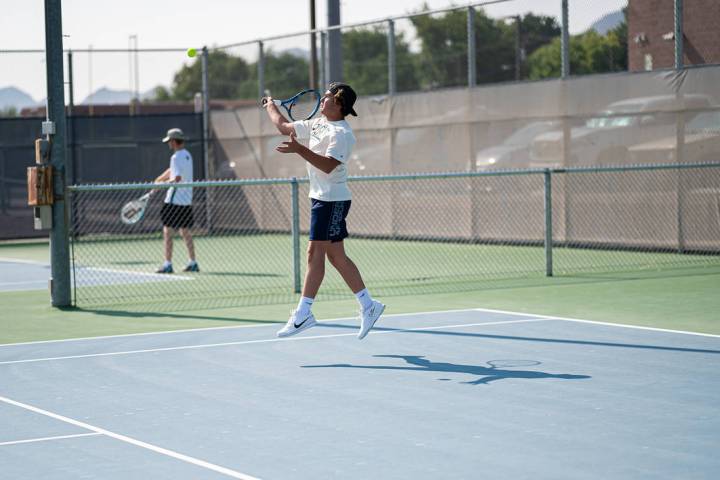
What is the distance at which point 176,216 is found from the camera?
16.0m

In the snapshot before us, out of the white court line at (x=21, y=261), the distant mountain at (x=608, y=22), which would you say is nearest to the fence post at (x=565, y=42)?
the distant mountain at (x=608, y=22)

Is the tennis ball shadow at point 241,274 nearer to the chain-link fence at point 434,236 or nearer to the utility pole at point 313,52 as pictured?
the chain-link fence at point 434,236

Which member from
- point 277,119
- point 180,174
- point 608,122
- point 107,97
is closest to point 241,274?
point 180,174

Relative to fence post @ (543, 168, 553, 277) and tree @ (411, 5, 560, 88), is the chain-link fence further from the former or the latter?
tree @ (411, 5, 560, 88)

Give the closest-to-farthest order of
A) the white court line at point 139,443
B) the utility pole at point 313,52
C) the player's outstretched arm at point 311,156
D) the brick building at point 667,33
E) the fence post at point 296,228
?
the white court line at point 139,443 < the player's outstretched arm at point 311,156 < the fence post at point 296,228 < the brick building at point 667,33 < the utility pole at point 313,52

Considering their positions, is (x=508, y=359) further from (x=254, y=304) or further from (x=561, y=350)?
(x=254, y=304)

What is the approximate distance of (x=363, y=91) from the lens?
2047 inches

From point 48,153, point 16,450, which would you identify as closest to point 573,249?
point 48,153

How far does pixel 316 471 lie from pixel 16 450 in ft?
5.45

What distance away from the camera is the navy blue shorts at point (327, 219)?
9289mm

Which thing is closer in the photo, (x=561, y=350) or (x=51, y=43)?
(x=561, y=350)

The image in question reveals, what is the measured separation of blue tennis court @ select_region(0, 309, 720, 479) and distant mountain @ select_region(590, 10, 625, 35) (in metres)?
9.02

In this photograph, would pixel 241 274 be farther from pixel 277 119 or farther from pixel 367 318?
pixel 277 119

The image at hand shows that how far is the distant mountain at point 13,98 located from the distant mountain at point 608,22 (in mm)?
14217
